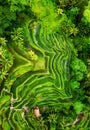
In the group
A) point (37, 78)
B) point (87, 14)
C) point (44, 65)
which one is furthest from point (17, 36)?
point (87, 14)

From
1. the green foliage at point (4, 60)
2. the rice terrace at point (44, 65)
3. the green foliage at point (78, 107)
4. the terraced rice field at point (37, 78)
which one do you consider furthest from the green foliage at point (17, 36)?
the green foliage at point (78, 107)

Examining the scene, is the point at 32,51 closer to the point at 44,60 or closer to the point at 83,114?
the point at 44,60

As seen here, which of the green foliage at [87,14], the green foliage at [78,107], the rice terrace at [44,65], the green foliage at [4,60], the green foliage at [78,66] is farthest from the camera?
the green foliage at [78,66]

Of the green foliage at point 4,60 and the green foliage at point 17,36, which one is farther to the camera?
the green foliage at point 17,36

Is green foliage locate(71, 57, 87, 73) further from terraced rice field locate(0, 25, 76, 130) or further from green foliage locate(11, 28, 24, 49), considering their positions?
green foliage locate(11, 28, 24, 49)

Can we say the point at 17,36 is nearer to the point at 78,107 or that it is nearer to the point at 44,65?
the point at 44,65

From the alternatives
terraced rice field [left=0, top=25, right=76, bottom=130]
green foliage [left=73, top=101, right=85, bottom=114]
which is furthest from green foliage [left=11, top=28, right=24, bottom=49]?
green foliage [left=73, top=101, right=85, bottom=114]

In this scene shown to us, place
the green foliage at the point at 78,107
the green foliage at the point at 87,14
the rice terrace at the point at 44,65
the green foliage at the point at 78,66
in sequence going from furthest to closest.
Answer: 1. the green foliage at the point at 78,66
2. the green foliage at the point at 78,107
3. the rice terrace at the point at 44,65
4. the green foliage at the point at 87,14

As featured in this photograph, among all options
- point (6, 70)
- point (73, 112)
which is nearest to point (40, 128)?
point (73, 112)

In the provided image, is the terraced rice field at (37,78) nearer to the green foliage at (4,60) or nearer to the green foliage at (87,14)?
the green foliage at (4,60)
